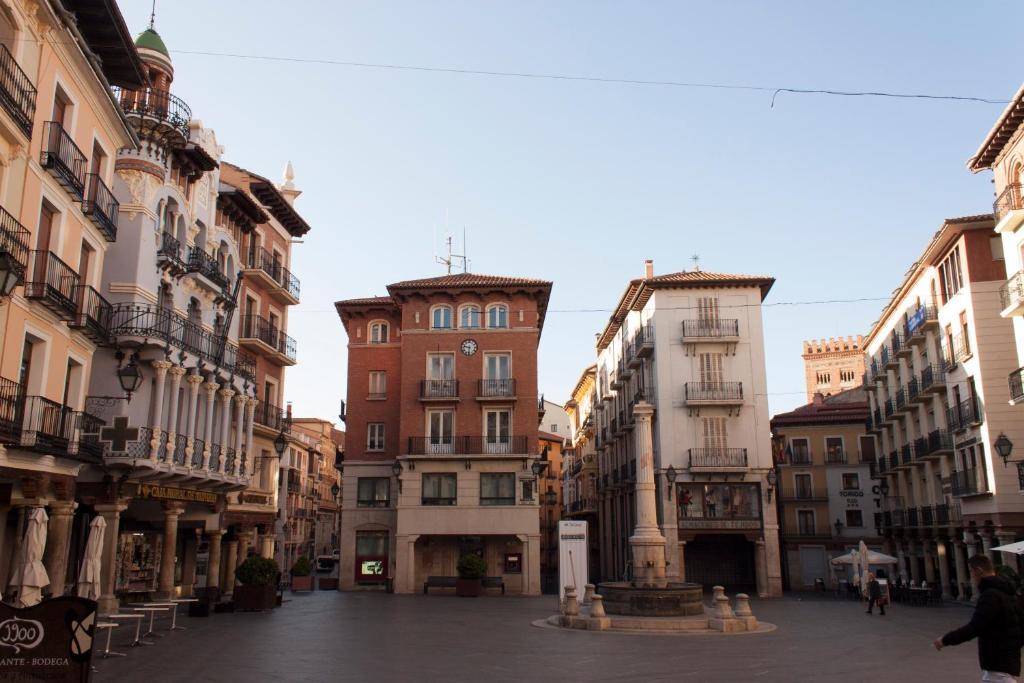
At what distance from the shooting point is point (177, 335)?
93.2ft

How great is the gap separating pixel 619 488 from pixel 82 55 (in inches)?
1550

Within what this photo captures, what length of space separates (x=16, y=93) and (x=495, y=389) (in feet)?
91.2

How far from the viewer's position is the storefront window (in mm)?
42531

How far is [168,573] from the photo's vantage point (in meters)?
27.8

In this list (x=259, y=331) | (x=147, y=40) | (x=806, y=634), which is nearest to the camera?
(x=806, y=634)

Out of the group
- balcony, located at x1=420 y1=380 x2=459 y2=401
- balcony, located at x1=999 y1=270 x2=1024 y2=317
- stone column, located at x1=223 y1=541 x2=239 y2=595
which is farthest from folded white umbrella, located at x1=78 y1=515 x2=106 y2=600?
balcony, located at x1=999 y1=270 x2=1024 y2=317

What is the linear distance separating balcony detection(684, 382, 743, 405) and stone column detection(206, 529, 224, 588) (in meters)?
23.0

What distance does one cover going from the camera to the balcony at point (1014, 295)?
28.4 metres

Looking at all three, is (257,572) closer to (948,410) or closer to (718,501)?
(718,501)

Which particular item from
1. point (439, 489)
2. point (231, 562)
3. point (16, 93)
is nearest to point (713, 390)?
point (439, 489)

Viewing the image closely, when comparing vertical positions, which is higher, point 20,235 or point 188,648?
point 20,235

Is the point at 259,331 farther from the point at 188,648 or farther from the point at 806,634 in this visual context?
the point at 806,634

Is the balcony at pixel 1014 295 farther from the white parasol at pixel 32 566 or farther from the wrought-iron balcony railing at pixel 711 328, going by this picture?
the white parasol at pixel 32 566

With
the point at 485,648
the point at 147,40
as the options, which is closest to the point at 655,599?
the point at 485,648
